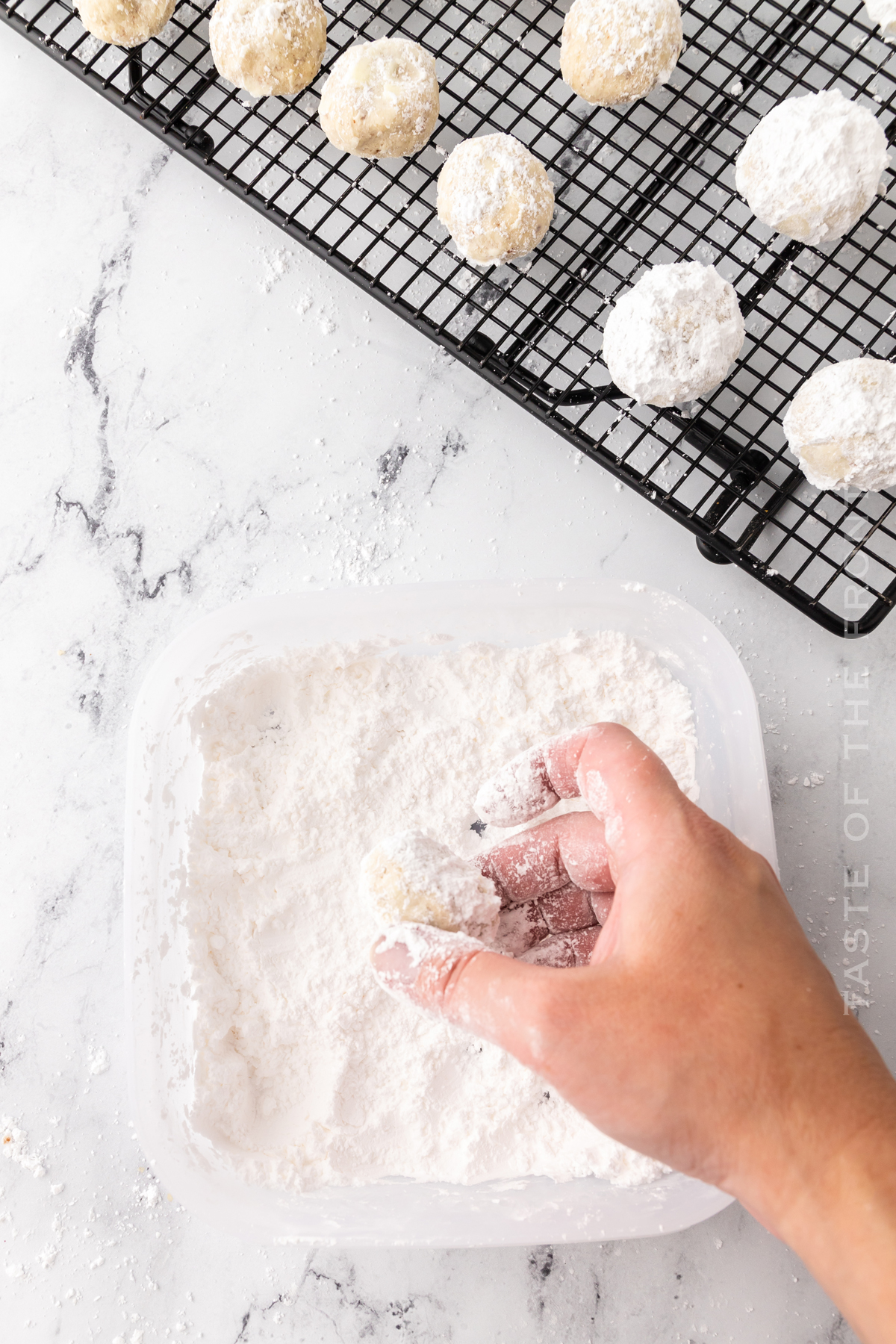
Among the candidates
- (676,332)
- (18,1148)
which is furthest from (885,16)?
(18,1148)

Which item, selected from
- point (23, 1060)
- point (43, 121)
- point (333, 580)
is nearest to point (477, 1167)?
point (23, 1060)

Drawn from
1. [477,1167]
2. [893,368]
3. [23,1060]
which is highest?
[893,368]

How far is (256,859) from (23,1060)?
20.4 inches

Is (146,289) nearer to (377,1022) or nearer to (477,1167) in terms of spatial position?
(377,1022)

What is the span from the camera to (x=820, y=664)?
1486 millimetres

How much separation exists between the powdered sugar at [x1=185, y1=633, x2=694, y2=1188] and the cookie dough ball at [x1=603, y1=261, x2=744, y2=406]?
366mm

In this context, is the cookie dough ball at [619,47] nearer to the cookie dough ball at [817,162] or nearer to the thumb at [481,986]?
the cookie dough ball at [817,162]

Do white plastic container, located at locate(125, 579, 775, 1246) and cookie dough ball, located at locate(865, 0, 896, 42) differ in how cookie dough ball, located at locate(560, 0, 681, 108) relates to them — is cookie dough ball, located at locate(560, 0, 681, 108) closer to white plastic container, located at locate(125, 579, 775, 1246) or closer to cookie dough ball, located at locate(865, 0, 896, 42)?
cookie dough ball, located at locate(865, 0, 896, 42)

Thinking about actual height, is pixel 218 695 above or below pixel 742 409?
below

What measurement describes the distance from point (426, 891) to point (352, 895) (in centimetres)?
23

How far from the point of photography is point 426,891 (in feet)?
3.88

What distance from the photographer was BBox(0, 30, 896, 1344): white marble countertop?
4.77 feet

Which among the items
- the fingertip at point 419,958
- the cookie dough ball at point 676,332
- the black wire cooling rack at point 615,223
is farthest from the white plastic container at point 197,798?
the fingertip at point 419,958

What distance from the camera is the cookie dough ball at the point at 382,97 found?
1.30 m
